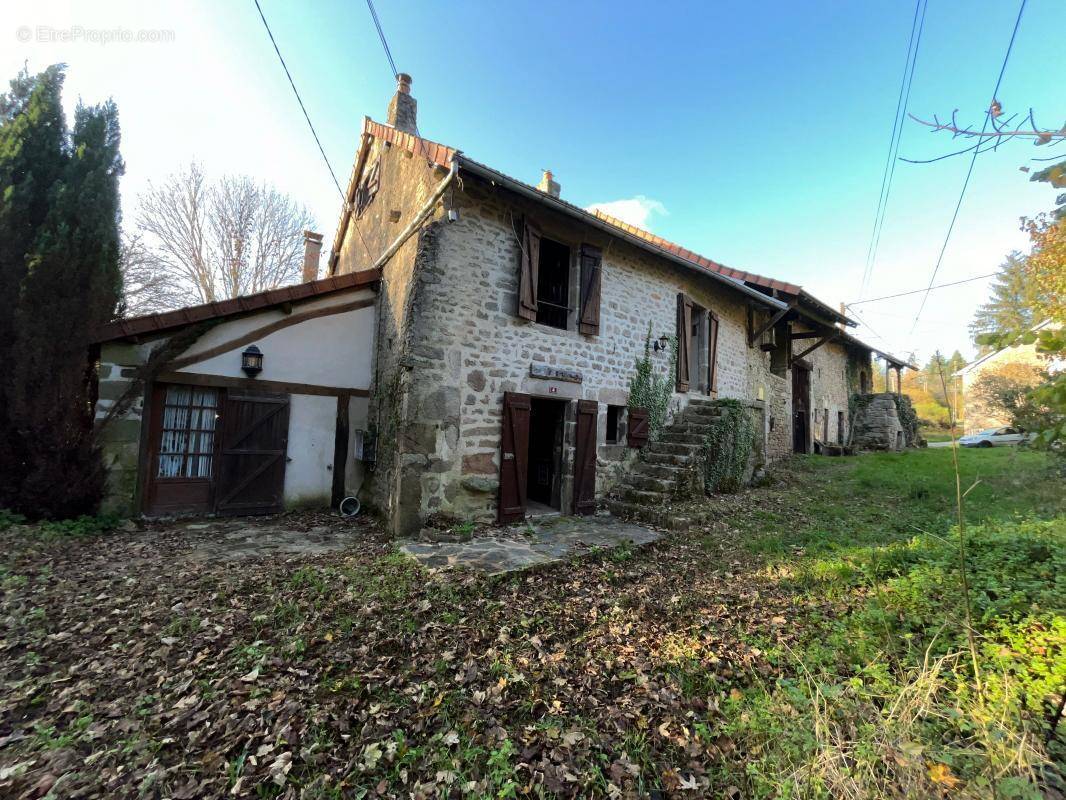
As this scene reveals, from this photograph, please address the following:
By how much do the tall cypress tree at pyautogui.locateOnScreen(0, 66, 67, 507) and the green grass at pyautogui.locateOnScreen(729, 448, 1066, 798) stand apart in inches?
311

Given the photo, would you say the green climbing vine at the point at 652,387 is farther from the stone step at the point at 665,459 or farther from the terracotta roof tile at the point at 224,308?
the terracotta roof tile at the point at 224,308

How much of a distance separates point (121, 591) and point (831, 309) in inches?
563

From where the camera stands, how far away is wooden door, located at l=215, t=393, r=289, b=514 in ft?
20.8

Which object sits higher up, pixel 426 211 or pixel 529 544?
pixel 426 211

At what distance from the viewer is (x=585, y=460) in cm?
684

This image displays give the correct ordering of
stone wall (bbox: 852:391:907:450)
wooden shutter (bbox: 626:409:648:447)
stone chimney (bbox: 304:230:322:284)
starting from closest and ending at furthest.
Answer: wooden shutter (bbox: 626:409:648:447), stone chimney (bbox: 304:230:322:284), stone wall (bbox: 852:391:907:450)

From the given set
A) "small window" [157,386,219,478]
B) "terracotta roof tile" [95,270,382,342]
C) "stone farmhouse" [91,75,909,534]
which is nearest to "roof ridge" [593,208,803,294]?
"stone farmhouse" [91,75,909,534]

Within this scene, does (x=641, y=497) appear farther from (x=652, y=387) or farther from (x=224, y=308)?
(x=224, y=308)

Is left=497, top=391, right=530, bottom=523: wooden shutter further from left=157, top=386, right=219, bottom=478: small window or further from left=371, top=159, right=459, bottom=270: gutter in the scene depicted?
left=157, top=386, right=219, bottom=478: small window

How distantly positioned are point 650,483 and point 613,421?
4.01 ft

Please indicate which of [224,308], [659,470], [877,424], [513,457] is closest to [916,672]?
[513,457]

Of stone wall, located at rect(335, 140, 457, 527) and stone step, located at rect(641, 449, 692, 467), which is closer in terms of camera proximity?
stone wall, located at rect(335, 140, 457, 527)

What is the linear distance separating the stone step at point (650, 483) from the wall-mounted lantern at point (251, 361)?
6.16m

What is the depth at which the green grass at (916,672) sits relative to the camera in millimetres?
1746
